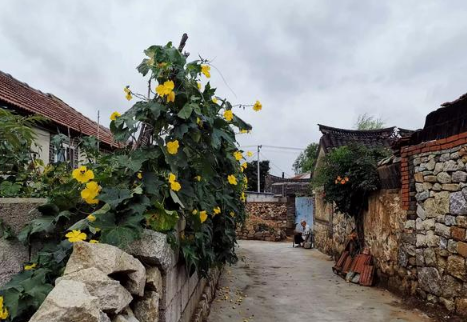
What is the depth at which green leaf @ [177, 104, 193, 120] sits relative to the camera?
2.29 metres

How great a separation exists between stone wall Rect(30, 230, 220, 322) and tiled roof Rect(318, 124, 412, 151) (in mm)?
10876

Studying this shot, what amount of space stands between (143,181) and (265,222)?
17.2 m

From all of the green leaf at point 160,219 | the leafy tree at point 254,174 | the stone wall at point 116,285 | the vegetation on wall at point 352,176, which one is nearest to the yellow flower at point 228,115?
the green leaf at point 160,219

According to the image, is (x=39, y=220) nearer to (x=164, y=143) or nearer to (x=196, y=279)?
(x=164, y=143)

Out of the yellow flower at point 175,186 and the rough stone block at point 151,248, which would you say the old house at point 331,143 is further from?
the rough stone block at point 151,248

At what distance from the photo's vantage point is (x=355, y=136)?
1318cm

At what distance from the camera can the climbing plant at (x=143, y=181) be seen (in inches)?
76.7

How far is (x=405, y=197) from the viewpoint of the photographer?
5.78 metres

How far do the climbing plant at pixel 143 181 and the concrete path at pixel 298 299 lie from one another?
272 cm

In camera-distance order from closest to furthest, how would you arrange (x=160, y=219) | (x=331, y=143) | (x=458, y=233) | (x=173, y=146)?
(x=160, y=219), (x=173, y=146), (x=458, y=233), (x=331, y=143)

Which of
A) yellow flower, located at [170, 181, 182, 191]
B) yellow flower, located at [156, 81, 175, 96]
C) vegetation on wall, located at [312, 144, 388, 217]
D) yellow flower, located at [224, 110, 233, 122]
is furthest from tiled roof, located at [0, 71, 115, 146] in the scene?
yellow flower, located at [170, 181, 182, 191]

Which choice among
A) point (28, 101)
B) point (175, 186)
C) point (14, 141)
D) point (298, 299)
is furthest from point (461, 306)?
point (28, 101)

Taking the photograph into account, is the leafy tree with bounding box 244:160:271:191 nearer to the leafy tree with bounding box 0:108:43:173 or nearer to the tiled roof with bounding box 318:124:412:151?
the tiled roof with bounding box 318:124:412:151

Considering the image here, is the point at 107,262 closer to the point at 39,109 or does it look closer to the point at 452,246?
the point at 452,246
